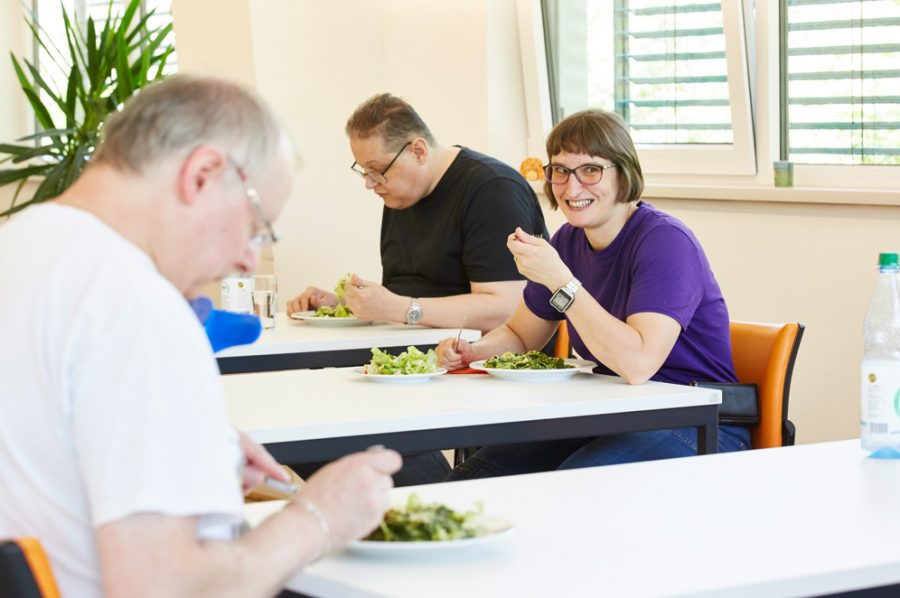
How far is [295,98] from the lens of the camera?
5078 millimetres

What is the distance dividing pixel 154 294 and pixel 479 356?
6.20ft

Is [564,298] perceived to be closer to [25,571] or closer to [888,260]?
[888,260]

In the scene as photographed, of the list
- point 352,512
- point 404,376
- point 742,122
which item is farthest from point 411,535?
point 742,122

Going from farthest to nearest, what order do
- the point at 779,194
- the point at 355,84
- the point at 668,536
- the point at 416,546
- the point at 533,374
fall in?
the point at 355,84 < the point at 779,194 < the point at 533,374 < the point at 668,536 < the point at 416,546

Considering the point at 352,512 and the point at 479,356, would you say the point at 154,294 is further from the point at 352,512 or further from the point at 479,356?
the point at 479,356

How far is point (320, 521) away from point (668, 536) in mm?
452

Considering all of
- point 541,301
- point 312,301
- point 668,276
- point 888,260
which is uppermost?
point 888,260

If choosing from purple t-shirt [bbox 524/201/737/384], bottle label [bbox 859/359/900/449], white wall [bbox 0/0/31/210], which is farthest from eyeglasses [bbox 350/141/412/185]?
white wall [bbox 0/0/31/210]

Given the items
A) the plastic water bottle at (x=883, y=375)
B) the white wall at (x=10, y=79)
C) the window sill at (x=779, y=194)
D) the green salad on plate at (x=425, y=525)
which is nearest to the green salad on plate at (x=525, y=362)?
the plastic water bottle at (x=883, y=375)

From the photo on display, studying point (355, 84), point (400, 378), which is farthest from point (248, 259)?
Answer: point (355, 84)

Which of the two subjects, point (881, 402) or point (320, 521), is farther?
point (881, 402)

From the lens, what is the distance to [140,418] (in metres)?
1.09

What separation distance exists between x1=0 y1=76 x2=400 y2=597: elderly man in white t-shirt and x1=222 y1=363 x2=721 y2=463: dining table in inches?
34.9

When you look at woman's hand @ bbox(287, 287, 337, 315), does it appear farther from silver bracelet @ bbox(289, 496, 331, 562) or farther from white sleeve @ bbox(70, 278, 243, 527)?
white sleeve @ bbox(70, 278, 243, 527)
